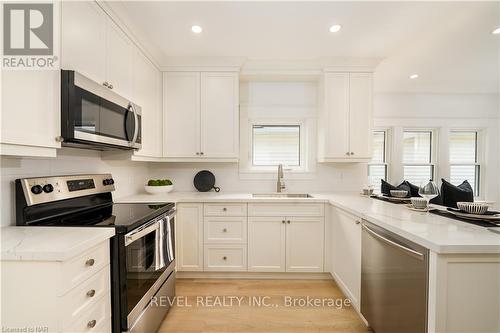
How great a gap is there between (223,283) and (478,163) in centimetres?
459

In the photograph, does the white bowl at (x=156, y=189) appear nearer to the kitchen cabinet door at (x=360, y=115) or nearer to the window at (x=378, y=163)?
the kitchen cabinet door at (x=360, y=115)

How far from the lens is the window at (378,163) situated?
3.78 m

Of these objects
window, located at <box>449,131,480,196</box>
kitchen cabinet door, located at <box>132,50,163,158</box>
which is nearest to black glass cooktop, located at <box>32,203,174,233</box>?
kitchen cabinet door, located at <box>132,50,163,158</box>

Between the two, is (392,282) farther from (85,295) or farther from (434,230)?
(85,295)

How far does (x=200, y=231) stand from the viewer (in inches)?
100

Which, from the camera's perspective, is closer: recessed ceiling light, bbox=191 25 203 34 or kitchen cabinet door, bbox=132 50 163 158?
recessed ceiling light, bbox=191 25 203 34

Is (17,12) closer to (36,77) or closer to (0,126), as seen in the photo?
(36,77)

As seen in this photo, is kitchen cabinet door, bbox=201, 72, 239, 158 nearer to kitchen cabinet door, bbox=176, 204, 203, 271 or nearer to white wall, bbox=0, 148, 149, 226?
kitchen cabinet door, bbox=176, 204, 203, 271

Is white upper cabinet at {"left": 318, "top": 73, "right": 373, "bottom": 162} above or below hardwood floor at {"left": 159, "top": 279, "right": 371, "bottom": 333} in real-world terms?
above

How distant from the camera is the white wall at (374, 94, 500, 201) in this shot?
12.3ft

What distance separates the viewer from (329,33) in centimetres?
221

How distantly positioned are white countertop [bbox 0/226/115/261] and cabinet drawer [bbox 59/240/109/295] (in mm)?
41

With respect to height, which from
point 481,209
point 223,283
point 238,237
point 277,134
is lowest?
point 223,283

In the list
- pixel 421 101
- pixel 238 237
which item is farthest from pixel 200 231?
pixel 421 101
